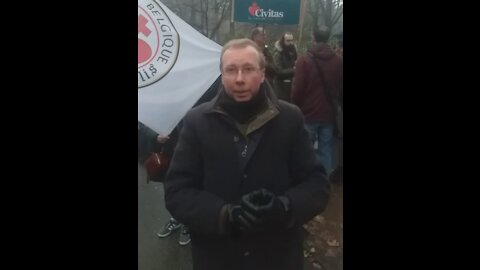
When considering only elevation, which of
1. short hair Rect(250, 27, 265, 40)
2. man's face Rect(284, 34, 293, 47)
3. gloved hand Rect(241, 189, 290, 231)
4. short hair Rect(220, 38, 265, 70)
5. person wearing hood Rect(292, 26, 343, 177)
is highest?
short hair Rect(250, 27, 265, 40)

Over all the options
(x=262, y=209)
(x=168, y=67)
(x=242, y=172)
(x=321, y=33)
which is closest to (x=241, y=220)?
(x=262, y=209)

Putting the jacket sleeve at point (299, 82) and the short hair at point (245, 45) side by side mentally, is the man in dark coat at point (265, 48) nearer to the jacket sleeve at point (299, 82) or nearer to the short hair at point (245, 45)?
the short hair at point (245, 45)

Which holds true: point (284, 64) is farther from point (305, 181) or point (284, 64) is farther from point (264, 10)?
point (305, 181)

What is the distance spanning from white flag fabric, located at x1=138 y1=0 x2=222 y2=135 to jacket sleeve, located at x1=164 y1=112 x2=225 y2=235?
0.10m

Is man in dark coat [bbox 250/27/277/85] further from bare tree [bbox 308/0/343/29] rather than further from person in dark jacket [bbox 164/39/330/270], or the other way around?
bare tree [bbox 308/0/343/29]

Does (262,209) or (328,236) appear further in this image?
(328,236)

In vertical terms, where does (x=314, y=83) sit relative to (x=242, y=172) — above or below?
above

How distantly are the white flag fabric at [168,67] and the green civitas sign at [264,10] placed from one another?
206mm

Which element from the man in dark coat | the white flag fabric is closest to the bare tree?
the man in dark coat

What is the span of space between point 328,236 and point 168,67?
1202mm

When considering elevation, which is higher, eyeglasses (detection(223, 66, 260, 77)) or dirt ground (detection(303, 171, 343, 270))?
eyeglasses (detection(223, 66, 260, 77))

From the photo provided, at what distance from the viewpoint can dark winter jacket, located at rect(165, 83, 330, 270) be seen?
2.55 m

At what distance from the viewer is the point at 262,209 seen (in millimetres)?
2520

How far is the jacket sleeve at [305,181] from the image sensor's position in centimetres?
259
